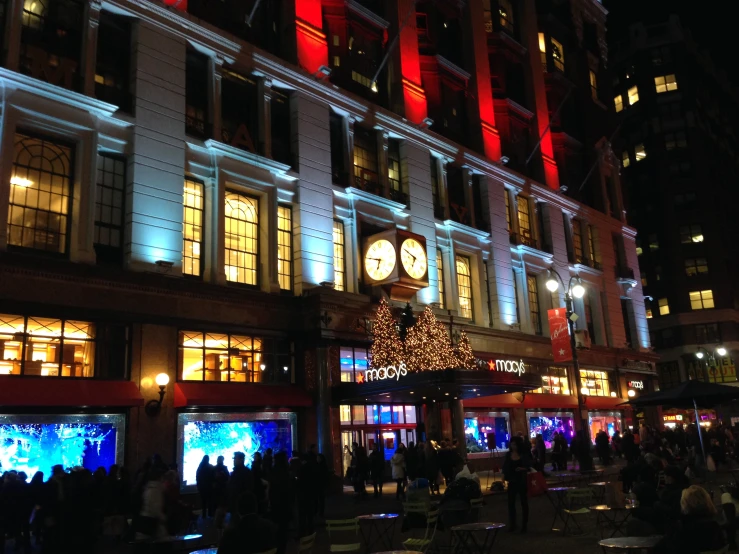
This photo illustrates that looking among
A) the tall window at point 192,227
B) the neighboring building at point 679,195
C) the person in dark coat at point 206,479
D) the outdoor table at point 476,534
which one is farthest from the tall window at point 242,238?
the neighboring building at point 679,195

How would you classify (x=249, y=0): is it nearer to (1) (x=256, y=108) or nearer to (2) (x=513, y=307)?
(1) (x=256, y=108)

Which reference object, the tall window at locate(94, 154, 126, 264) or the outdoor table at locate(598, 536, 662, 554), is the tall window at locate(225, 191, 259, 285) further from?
the outdoor table at locate(598, 536, 662, 554)

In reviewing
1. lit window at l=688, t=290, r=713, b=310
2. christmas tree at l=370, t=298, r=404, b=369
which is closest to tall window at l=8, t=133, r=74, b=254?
christmas tree at l=370, t=298, r=404, b=369

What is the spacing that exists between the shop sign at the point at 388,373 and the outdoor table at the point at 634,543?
14904 millimetres

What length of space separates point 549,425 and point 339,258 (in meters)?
17.5

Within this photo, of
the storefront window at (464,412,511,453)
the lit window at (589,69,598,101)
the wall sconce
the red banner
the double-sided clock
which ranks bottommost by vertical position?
the storefront window at (464,412,511,453)

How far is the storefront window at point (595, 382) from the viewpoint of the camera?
4209 centimetres

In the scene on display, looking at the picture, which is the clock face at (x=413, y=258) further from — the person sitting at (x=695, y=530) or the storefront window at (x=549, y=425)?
the person sitting at (x=695, y=530)

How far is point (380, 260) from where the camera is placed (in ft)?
94.7

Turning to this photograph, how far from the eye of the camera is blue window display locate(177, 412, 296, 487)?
71.8 ft

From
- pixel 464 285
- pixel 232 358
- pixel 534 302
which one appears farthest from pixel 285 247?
pixel 534 302

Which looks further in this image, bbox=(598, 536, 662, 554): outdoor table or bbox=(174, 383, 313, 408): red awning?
bbox=(174, 383, 313, 408): red awning

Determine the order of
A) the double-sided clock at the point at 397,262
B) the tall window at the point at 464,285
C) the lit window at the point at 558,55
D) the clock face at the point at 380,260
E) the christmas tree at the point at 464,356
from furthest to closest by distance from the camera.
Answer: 1. the lit window at the point at 558,55
2. the tall window at the point at 464,285
3. the clock face at the point at 380,260
4. the double-sided clock at the point at 397,262
5. the christmas tree at the point at 464,356

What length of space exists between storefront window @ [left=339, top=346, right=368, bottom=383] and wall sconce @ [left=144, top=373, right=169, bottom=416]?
7.67 metres
